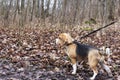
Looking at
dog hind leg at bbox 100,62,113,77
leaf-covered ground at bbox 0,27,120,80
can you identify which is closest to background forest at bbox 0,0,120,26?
leaf-covered ground at bbox 0,27,120,80

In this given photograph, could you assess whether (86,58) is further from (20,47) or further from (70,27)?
(70,27)

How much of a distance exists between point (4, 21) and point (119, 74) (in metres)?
16.4

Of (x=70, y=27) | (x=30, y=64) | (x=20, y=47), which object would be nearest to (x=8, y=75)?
(x=30, y=64)

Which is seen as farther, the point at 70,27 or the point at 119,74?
the point at 70,27

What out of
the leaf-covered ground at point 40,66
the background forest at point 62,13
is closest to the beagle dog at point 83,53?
the leaf-covered ground at point 40,66

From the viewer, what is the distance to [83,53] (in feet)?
24.5

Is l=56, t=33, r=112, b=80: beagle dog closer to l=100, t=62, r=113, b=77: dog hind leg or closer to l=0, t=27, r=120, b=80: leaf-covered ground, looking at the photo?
l=100, t=62, r=113, b=77: dog hind leg

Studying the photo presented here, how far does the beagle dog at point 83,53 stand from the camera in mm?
7219

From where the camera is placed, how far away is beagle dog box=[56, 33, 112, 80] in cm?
722

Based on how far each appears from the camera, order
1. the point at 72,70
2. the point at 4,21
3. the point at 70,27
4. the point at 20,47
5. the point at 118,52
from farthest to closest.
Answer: the point at 4,21 → the point at 70,27 → the point at 20,47 → the point at 118,52 → the point at 72,70

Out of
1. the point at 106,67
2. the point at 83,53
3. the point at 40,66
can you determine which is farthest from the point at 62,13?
the point at 106,67

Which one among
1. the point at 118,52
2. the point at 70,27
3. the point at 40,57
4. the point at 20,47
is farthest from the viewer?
the point at 70,27

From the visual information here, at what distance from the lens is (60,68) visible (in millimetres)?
8234

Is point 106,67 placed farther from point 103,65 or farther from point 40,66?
point 40,66
